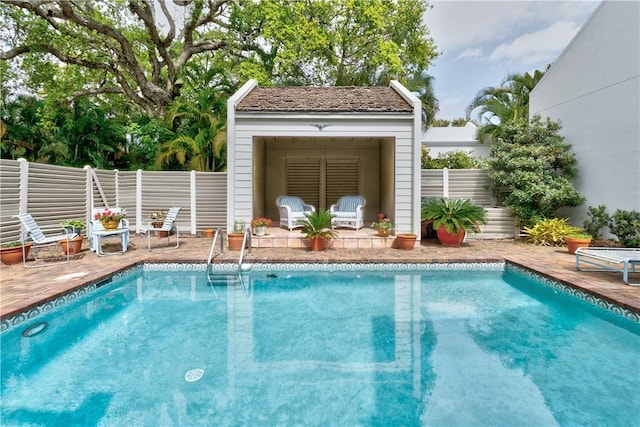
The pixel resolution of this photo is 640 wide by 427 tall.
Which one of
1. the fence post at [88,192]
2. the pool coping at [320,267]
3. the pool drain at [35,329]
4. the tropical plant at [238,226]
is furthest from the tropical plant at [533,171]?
the fence post at [88,192]

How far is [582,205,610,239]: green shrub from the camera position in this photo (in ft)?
26.9

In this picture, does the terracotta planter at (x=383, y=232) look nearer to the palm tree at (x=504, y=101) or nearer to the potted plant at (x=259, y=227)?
the potted plant at (x=259, y=227)

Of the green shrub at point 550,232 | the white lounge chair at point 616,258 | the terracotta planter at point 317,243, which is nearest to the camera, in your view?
the white lounge chair at point 616,258

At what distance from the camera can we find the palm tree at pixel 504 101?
61.2 ft

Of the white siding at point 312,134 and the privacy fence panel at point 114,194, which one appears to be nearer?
the privacy fence panel at point 114,194

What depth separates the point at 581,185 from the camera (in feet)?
31.2

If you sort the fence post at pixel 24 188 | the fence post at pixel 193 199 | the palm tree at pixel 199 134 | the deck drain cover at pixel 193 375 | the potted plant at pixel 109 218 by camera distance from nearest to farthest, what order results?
the deck drain cover at pixel 193 375
the fence post at pixel 24 188
the potted plant at pixel 109 218
the fence post at pixel 193 199
the palm tree at pixel 199 134

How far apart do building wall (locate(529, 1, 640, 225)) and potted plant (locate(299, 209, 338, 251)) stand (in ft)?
24.1

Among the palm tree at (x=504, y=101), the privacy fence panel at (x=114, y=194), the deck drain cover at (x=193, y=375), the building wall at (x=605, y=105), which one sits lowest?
the deck drain cover at (x=193, y=375)

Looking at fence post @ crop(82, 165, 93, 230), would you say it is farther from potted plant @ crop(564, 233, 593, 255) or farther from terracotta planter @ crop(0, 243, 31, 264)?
potted plant @ crop(564, 233, 593, 255)

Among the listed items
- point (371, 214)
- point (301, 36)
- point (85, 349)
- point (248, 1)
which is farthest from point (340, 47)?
point (85, 349)

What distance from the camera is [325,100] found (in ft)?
30.9

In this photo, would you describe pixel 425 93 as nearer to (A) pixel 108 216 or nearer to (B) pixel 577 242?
(B) pixel 577 242

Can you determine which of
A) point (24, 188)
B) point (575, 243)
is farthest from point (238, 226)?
point (575, 243)
